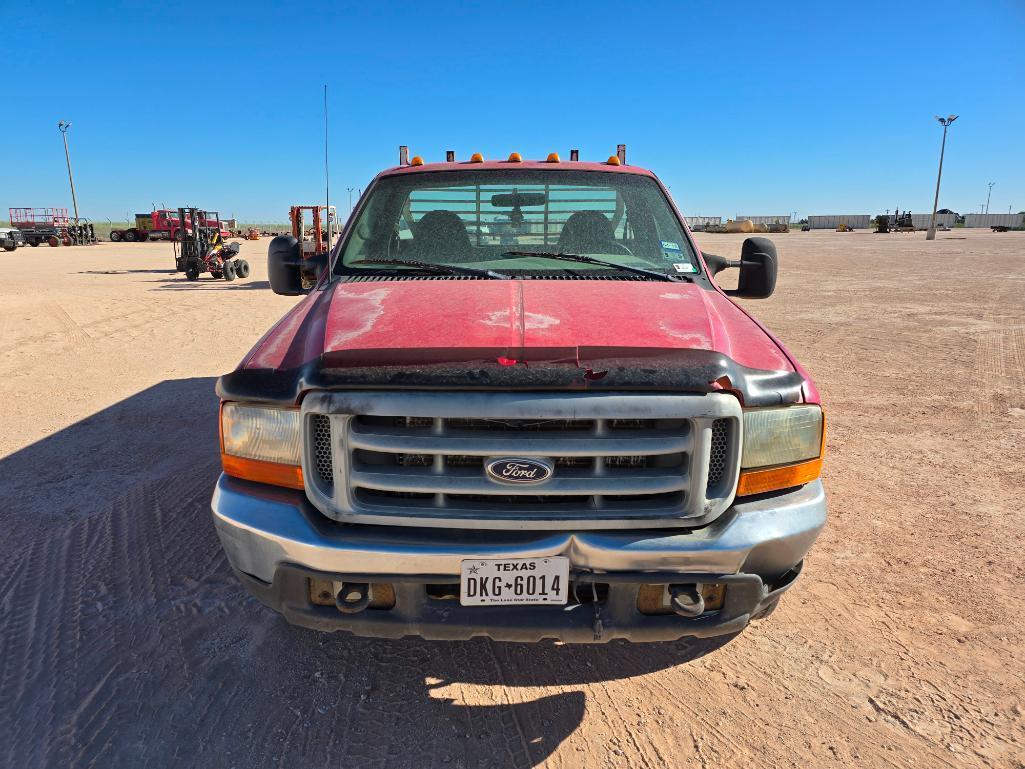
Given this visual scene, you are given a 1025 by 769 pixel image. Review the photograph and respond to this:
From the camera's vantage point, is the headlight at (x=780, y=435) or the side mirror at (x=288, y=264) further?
the side mirror at (x=288, y=264)

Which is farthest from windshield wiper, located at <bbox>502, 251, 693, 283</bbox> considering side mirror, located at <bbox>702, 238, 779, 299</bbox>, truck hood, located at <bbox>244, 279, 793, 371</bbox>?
side mirror, located at <bbox>702, 238, 779, 299</bbox>

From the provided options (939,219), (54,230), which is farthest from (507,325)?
(939,219)

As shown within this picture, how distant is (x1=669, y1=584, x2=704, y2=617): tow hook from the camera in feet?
6.78

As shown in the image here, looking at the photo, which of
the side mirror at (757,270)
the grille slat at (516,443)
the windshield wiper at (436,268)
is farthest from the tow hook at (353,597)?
the side mirror at (757,270)

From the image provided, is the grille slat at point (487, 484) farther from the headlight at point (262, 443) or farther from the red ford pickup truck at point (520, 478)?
the headlight at point (262, 443)

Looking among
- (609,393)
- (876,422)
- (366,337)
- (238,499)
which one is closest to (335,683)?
(238,499)

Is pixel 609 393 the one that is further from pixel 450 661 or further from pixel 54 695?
pixel 54 695

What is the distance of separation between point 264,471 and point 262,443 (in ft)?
0.32

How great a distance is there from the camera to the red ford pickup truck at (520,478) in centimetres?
202

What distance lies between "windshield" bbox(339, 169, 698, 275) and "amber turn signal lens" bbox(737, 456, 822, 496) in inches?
50.4

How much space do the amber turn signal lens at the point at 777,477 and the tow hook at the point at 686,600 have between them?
35 cm

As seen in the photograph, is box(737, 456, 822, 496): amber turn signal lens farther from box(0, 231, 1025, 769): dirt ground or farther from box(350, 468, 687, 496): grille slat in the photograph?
box(0, 231, 1025, 769): dirt ground

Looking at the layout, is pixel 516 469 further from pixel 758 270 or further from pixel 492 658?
pixel 758 270

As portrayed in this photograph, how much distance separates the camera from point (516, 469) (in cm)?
205
